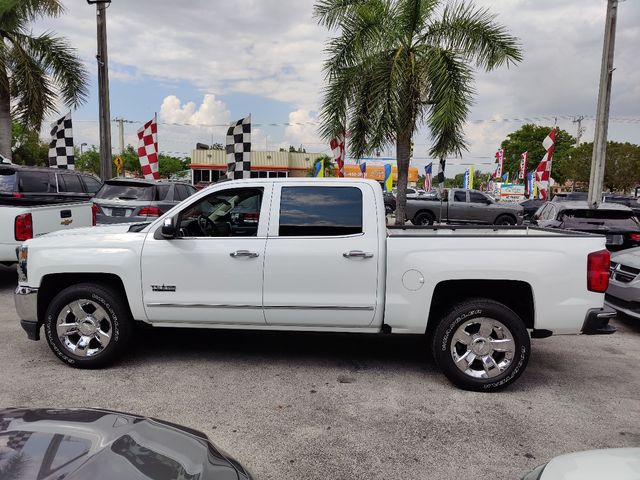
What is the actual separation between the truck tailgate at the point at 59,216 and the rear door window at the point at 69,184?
0.70 meters

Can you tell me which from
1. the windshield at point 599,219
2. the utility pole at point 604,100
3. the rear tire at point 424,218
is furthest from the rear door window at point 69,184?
the rear tire at point 424,218

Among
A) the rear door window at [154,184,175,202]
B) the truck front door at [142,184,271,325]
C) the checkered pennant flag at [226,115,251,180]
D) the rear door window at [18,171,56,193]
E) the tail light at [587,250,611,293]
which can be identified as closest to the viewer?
the tail light at [587,250,611,293]

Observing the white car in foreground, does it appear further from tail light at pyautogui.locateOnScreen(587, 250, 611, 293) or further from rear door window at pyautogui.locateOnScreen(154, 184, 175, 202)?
rear door window at pyautogui.locateOnScreen(154, 184, 175, 202)

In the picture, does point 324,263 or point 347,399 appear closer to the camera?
point 347,399

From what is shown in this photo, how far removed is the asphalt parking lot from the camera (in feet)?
10.6

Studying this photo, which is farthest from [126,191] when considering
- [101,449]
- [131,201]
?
[101,449]

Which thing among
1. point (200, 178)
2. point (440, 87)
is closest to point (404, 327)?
point (440, 87)

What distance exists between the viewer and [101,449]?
65.9 inches

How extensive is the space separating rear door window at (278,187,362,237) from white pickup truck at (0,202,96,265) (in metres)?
4.75

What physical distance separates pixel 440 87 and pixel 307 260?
8.36 meters

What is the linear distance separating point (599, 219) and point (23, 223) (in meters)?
9.32

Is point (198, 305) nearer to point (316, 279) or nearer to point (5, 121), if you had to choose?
point (316, 279)

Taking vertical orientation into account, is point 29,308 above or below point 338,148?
below

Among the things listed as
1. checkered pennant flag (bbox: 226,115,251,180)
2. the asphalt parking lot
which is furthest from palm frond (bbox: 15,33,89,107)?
the asphalt parking lot
